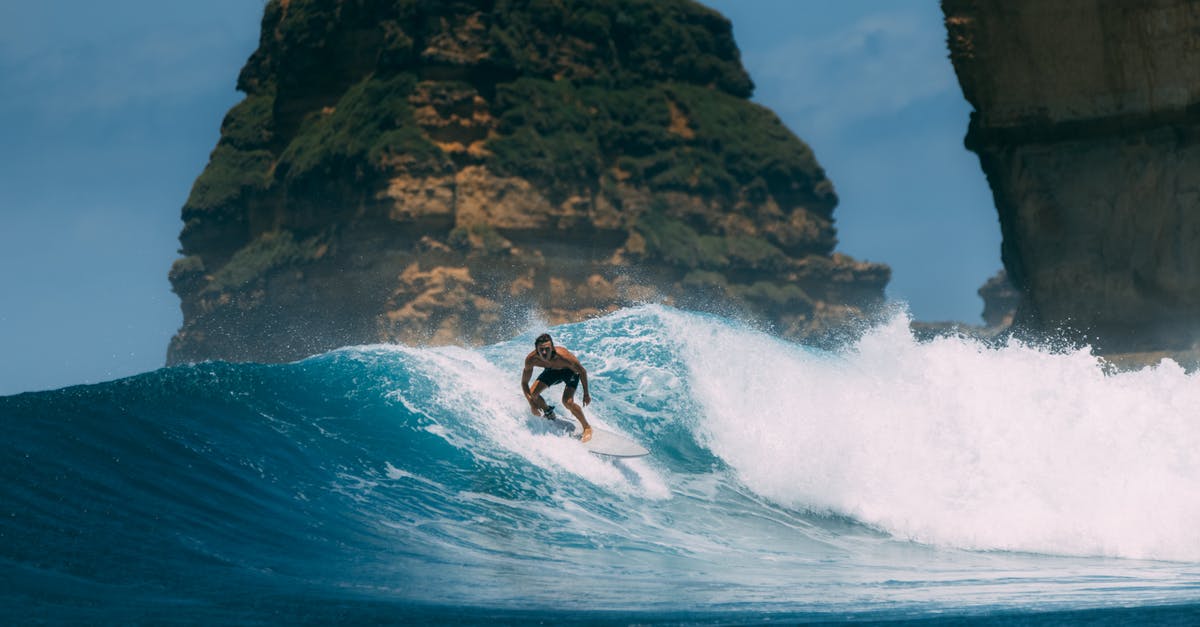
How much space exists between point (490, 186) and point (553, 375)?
4383 cm

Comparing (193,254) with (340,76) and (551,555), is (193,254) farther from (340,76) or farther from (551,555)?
(551,555)

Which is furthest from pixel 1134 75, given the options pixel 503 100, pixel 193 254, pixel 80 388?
pixel 193 254

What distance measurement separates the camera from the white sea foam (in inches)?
452

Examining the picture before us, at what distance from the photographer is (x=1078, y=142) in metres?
21.8

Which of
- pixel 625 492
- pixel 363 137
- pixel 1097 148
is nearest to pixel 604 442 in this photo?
pixel 625 492

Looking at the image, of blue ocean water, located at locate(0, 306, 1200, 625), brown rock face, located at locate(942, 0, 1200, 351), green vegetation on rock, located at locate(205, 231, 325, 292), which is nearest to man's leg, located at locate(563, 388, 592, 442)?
blue ocean water, located at locate(0, 306, 1200, 625)

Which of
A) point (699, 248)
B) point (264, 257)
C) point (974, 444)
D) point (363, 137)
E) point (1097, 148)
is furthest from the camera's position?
point (699, 248)

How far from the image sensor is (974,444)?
42.3ft

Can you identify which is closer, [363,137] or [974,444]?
[974,444]

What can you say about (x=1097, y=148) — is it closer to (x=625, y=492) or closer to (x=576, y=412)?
(x=576, y=412)

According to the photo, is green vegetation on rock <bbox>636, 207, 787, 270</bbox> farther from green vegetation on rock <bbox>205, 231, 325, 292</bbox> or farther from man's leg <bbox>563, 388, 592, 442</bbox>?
man's leg <bbox>563, 388, 592, 442</bbox>

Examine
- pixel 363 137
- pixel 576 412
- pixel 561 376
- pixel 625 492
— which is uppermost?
pixel 363 137

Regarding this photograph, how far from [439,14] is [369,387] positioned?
45.6 m

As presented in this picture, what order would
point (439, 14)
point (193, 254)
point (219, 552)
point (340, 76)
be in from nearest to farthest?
point (219, 552)
point (439, 14)
point (340, 76)
point (193, 254)
